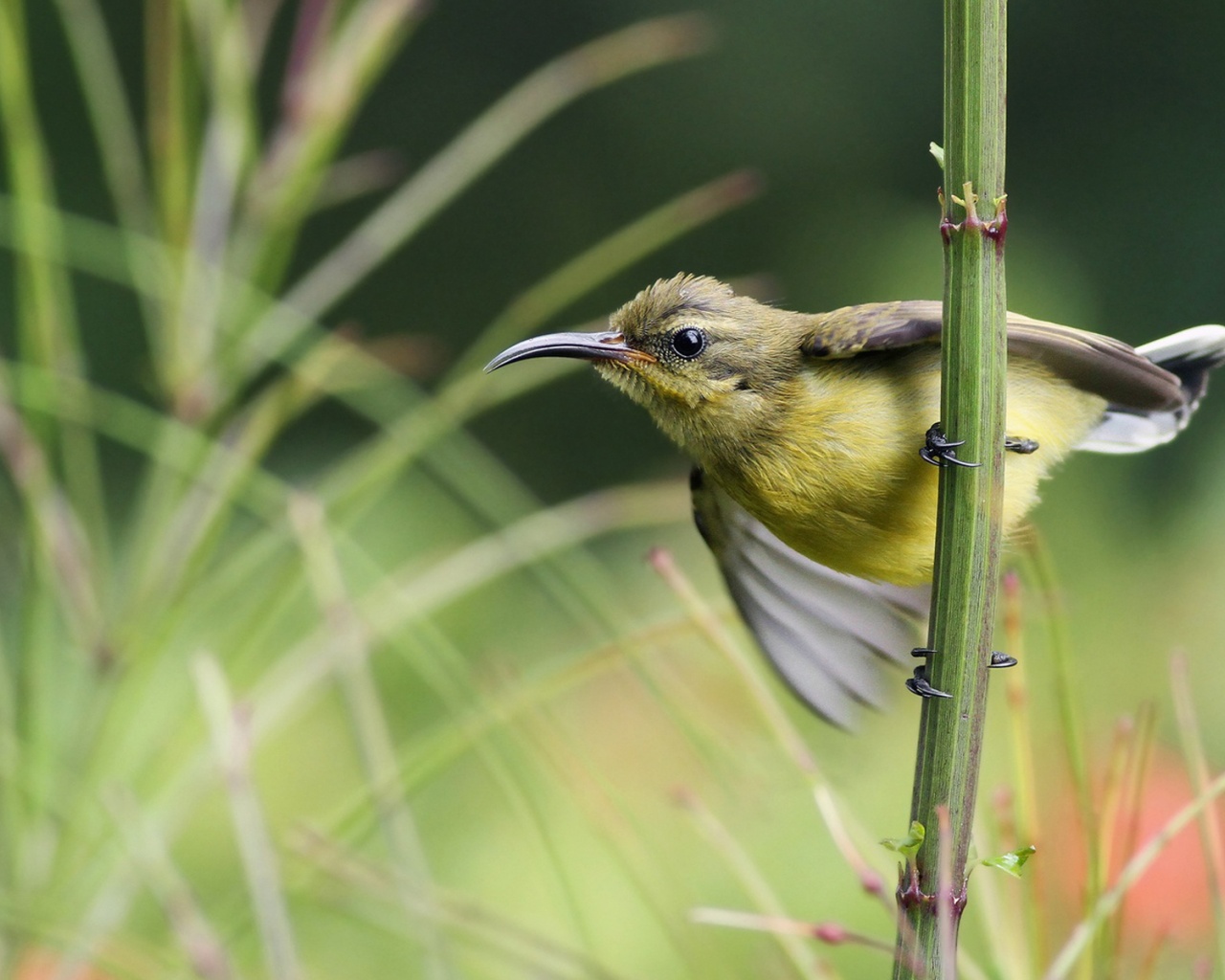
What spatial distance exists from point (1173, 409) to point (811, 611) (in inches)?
20.7

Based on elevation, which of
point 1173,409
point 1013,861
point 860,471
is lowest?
point 1013,861

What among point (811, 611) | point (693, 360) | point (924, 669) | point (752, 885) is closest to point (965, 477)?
point (752, 885)

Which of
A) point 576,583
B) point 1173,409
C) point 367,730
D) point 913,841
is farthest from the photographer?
point 1173,409

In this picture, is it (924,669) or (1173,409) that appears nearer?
(924,669)

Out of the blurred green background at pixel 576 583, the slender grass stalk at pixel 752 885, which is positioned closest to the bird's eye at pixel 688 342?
the blurred green background at pixel 576 583

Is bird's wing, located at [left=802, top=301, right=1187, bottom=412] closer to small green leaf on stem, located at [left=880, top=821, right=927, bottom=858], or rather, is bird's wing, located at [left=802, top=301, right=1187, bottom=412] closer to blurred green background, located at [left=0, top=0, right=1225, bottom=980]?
blurred green background, located at [left=0, top=0, right=1225, bottom=980]

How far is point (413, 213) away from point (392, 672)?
196 cm

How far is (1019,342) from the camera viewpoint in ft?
5.48

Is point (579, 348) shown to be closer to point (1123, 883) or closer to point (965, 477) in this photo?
point (965, 477)

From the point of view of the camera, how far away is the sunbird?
1640 millimetres

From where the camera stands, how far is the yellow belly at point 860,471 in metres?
1.62

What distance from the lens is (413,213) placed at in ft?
6.18

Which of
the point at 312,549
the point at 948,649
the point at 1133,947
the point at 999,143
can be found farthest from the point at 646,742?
the point at 999,143

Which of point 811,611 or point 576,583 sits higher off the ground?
point 811,611
